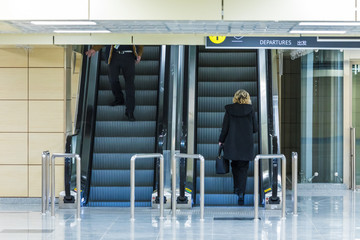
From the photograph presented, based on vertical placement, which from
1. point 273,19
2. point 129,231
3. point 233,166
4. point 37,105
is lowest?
point 129,231

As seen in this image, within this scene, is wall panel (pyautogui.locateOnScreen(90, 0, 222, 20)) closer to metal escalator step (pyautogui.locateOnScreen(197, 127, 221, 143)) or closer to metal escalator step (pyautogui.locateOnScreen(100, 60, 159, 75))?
metal escalator step (pyautogui.locateOnScreen(197, 127, 221, 143))

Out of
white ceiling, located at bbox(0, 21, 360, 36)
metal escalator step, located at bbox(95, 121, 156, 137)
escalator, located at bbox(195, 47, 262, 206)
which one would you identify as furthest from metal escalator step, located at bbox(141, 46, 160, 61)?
white ceiling, located at bbox(0, 21, 360, 36)

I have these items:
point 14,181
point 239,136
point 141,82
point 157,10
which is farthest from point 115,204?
point 157,10

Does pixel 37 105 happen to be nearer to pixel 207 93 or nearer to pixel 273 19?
pixel 207 93

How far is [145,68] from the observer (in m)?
14.0

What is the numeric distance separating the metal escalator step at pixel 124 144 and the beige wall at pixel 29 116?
0.94 m

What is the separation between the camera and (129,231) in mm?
8859

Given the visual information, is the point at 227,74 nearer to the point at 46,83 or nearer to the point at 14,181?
the point at 46,83

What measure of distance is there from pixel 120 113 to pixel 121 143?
0.77 meters

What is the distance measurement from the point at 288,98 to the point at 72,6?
8010mm

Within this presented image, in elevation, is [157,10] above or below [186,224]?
above

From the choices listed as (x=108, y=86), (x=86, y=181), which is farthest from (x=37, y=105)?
(x=108, y=86)

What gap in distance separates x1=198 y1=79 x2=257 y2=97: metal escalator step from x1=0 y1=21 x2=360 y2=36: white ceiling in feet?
13.5

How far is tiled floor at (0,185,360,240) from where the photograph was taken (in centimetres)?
863
